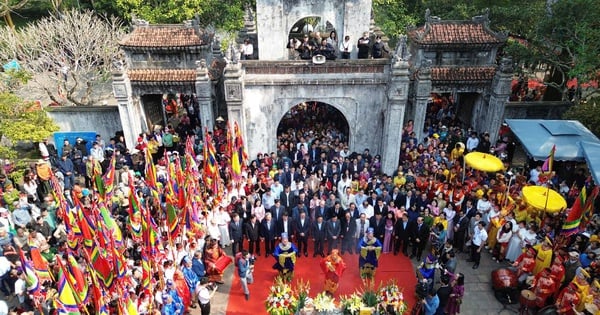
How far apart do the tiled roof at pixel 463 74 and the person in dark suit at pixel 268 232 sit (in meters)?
10.5

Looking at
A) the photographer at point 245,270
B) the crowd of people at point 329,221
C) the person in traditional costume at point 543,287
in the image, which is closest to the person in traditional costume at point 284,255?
the crowd of people at point 329,221

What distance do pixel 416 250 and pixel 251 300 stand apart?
5.43 meters

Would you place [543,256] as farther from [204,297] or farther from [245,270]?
[204,297]

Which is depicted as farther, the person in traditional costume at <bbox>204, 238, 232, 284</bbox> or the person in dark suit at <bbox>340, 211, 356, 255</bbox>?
the person in dark suit at <bbox>340, 211, 356, 255</bbox>

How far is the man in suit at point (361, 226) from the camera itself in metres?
13.2

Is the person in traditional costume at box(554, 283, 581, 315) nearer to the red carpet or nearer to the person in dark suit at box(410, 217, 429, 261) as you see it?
the red carpet

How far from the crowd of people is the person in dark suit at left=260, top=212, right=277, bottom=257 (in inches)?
1.4

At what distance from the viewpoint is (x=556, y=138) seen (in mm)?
16453

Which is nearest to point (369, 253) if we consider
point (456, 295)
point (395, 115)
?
point (456, 295)

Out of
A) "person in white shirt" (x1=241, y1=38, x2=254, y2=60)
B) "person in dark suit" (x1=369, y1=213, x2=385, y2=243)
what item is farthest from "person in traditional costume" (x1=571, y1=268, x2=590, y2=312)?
"person in white shirt" (x1=241, y1=38, x2=254, y2=60)

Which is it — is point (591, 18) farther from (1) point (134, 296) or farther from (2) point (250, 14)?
(1) point (134, 296)

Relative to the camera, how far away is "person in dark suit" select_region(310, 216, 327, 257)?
43.7ft

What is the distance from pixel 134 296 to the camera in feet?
32.4

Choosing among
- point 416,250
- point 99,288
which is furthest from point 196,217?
point 416,250
